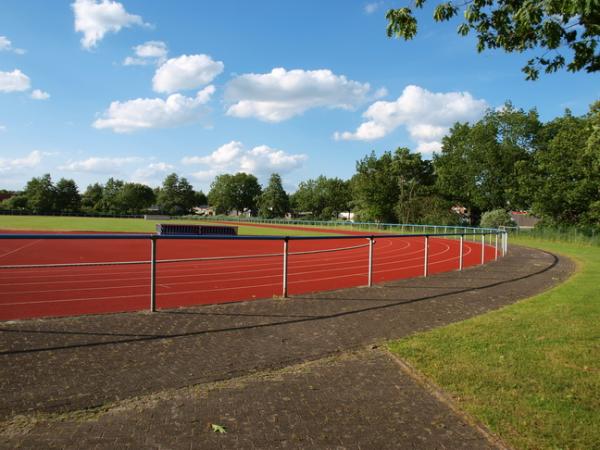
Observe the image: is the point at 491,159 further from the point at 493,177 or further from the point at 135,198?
the point at 135,198

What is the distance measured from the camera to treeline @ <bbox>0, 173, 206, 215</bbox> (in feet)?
371

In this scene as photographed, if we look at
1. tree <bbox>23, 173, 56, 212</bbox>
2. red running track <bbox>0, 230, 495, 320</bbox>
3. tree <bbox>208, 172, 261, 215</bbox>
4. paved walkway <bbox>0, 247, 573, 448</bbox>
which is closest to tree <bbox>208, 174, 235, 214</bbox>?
tree <bbox>208, 172, 261, 215</bbox>

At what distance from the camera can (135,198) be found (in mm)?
132625

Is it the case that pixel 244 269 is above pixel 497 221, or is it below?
below

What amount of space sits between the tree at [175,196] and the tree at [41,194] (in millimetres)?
32363

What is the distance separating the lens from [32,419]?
3209mm

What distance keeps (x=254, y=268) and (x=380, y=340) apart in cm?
862

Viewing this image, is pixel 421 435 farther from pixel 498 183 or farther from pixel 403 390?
pixel 498 183

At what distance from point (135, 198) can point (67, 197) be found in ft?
64.3

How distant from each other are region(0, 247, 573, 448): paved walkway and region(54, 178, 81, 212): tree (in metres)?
125

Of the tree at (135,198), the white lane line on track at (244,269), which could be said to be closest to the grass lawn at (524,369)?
the white lane line on track at (244,269)

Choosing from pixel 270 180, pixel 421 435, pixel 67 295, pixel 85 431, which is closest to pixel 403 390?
pixel 421 435

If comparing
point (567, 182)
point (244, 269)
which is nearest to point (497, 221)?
point (567, 182)

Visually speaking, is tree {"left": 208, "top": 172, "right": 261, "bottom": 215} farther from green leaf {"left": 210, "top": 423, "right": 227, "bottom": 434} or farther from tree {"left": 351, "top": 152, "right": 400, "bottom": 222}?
green leaf {"left": 210, "top": 423, "right": 227, "bottom": 434}
